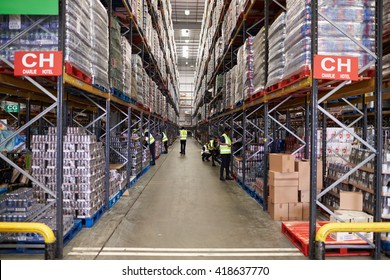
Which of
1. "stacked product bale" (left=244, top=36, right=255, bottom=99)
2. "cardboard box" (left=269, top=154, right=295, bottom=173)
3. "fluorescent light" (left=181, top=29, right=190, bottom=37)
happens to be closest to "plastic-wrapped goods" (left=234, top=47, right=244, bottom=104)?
"stacked product bale" (left=244, top=36, right=255, bottom=99)

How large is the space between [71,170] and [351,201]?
431 cm

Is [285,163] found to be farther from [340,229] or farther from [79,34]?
[79,34]

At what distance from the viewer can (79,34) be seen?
190 inches

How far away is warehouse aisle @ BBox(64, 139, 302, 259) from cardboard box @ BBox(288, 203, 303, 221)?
414mm

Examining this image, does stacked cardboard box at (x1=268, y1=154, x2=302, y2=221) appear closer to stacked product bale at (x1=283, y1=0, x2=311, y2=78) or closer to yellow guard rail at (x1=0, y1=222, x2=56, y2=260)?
stacked product bale at (x1=283, y1=0, x2=311, y2=78)

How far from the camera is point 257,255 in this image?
13.8 feet

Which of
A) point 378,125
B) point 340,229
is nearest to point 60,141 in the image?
point 340,229

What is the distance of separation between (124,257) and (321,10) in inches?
162

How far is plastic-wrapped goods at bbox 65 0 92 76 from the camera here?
4.45 m

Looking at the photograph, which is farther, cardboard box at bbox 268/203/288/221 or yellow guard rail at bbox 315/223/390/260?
cardboard box at bbox 268/203/288/221

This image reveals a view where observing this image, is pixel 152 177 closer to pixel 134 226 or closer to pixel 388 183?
pixel 134 226

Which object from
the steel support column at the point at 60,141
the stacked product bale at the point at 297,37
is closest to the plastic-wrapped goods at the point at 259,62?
the stacked product bale at the point at 297,37

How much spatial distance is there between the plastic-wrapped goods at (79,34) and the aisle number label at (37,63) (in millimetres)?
523

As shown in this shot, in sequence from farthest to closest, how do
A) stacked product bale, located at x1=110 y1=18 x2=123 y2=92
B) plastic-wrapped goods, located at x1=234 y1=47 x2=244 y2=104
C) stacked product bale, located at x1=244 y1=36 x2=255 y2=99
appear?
plastic-wrapped goods, located at x1=234 y1=47 x2=244 y2=104
stacked product bale, located at x1=244 y1=36 x2=255 y2=99
stacked product bale, located at x1=110 y1=18 x2=123 y2=92
